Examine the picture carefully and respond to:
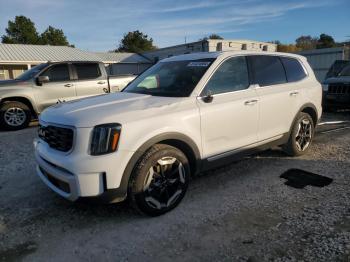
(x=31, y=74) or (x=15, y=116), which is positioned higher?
(x=31, y=74)

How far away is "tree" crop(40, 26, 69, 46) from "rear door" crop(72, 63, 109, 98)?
50.6 metres

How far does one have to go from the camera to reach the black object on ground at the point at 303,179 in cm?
426

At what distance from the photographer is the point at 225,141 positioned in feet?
13.0

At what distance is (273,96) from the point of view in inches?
181

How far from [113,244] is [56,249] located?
54cm

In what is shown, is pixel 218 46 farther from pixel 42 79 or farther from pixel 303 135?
pixel 303 135

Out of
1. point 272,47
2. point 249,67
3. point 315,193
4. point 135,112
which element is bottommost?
point 315,193

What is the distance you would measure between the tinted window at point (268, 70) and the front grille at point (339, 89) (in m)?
5.99

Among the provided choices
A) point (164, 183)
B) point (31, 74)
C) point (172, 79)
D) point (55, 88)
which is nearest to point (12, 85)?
point (31, 74)

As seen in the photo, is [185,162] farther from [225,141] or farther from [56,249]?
[56,249]

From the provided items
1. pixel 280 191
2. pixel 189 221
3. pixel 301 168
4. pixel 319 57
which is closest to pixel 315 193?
pixel 280 191

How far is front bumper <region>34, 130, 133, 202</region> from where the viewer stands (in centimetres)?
295

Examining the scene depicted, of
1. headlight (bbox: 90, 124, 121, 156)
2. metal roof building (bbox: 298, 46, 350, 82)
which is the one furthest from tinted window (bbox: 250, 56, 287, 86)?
metal roof building (bbox: 298, 46, 350, 82)

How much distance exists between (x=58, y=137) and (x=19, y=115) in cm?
620
